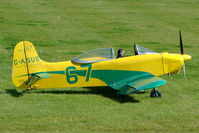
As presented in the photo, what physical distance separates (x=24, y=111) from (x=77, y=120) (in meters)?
1.85

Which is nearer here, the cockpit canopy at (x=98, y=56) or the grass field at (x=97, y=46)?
the grass field at (x=97, y=46)

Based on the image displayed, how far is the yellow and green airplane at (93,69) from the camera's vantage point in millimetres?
11484

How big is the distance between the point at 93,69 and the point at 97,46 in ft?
32.7

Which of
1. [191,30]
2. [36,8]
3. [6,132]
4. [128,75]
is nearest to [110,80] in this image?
[128,75]

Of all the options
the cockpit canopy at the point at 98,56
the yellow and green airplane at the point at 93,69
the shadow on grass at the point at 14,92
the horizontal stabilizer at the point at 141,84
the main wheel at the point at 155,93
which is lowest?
the main wheel at the point at 155,93

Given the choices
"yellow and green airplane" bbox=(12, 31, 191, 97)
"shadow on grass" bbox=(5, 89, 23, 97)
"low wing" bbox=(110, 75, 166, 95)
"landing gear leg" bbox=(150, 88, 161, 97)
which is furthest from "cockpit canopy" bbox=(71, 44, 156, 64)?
"shadow on grass" bbox=(5, 89, 23, 97)

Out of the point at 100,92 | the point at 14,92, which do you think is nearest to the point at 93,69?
the point at 100,92

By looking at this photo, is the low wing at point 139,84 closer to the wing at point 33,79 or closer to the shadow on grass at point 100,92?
the shadow on grass at point 100,92

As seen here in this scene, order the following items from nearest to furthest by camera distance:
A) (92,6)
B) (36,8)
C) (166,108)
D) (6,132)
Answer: (6,132) → (166,108) → (36,8) → (92,6)

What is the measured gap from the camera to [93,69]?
1187 cm

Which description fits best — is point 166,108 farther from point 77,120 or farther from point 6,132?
point 6,132

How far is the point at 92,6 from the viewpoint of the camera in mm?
38469

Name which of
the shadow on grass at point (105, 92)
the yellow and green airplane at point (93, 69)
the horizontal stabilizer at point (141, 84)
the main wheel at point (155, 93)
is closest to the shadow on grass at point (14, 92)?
the yellow and green airplane at point (93, 69)

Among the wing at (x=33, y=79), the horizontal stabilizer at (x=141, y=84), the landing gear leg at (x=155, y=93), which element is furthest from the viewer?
the landing gear leg at (x=155, y=93)
